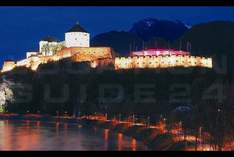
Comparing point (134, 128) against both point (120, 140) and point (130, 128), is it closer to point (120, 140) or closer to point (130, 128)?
point (130, 128)

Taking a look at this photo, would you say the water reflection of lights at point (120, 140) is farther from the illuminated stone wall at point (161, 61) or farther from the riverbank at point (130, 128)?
the illuminated stone wall at point (161, 61)

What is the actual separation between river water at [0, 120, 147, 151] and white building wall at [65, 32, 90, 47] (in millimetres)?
5547

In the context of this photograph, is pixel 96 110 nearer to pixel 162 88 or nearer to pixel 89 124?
pixel 89 124

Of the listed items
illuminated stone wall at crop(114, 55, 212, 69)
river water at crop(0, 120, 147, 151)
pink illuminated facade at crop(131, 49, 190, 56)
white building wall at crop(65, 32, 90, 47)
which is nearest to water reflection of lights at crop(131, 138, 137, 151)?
river water at crop(0, 120, 147, 151)

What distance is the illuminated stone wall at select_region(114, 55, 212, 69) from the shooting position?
724 inches

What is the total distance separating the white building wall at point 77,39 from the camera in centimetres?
1958

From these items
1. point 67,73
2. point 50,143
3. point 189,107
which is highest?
point 67,73

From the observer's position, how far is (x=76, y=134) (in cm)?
1178

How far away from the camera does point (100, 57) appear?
60.6 feet

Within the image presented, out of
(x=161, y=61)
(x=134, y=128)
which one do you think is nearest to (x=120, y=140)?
(x=134, y=128)

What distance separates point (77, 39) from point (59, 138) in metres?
9.05

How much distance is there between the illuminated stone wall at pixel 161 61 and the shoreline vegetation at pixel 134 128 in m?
4.11
